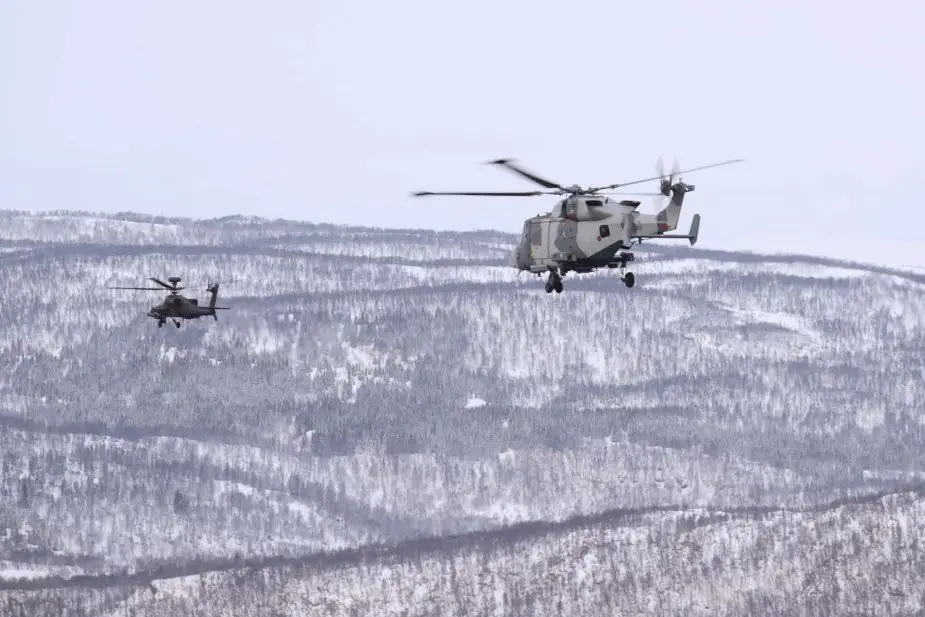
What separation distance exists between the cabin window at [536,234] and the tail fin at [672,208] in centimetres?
676

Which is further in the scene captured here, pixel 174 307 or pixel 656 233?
pixel 174 307

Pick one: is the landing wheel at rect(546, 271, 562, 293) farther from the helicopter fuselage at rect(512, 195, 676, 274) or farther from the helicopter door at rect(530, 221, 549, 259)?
the helicopter door at rect(530, 221, 549, 259)

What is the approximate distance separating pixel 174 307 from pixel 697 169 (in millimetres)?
58833

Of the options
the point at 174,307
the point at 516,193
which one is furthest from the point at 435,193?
the point at 174,307

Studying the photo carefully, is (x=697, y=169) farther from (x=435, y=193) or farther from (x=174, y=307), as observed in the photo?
(x=174, y=307)

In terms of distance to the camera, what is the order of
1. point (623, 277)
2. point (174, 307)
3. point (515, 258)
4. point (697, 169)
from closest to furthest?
point (697, 169) < point (623, 277) < point (515, 258) < point (174, 307)

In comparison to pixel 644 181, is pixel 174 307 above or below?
below

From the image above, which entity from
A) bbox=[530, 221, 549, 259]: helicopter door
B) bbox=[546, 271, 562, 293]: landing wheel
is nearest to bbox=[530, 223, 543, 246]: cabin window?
bbox=[530, 221, 549, 259]: helicopter door

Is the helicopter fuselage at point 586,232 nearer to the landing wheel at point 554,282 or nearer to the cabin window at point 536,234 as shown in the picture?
the cabin window at point 536,234

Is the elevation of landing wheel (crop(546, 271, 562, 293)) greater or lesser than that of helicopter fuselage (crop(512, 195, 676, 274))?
lesser

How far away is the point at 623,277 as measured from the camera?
107062 millimetres

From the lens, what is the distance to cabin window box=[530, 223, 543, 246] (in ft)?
371

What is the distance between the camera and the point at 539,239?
113m

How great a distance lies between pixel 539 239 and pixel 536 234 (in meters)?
0.43
